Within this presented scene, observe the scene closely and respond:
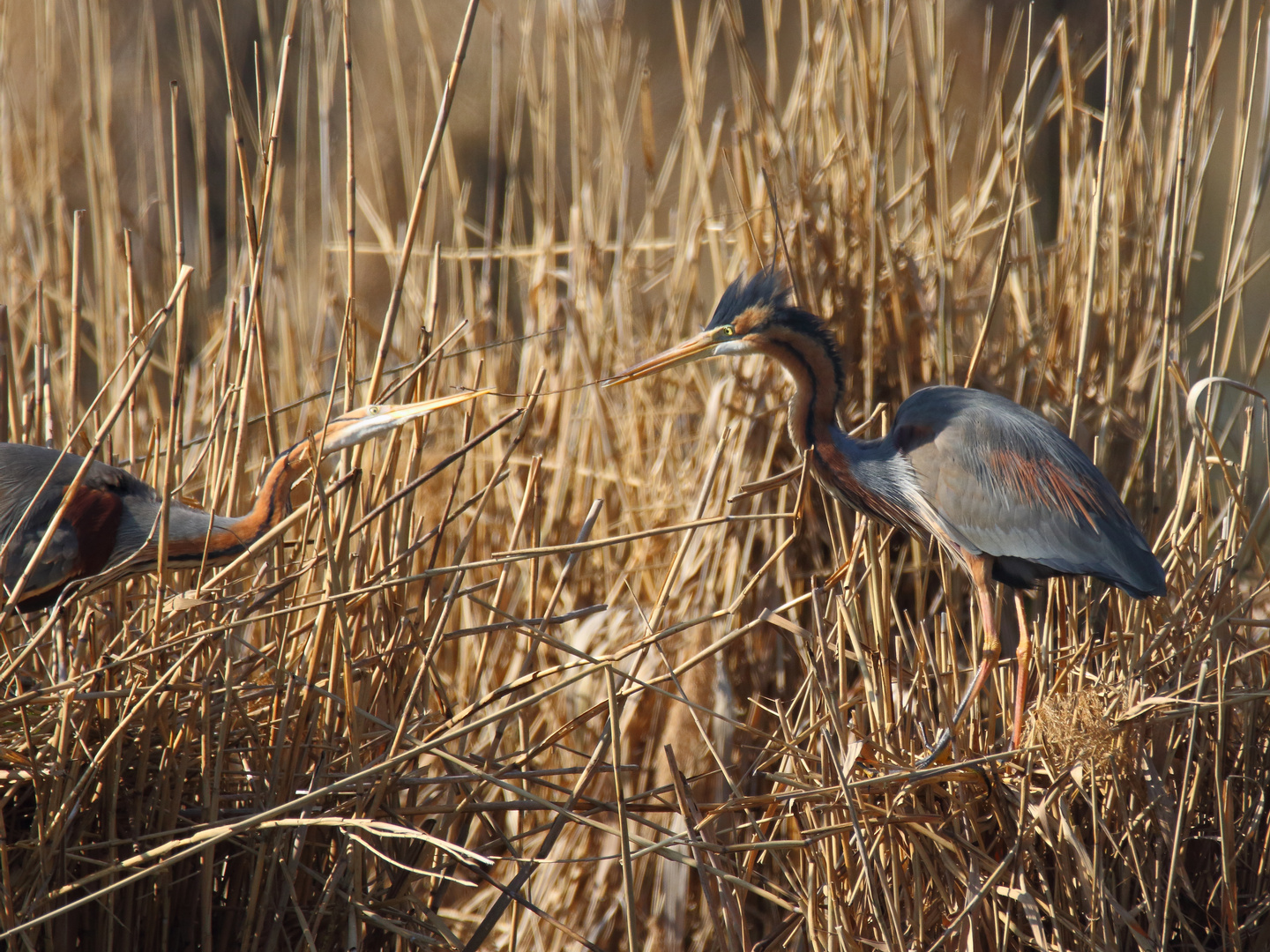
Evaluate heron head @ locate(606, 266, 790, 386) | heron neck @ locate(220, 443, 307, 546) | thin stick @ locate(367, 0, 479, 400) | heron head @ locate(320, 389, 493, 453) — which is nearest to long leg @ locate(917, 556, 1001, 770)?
heron head @ locate(606, 266, 790, 386)

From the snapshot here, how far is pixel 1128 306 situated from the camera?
2484 mm

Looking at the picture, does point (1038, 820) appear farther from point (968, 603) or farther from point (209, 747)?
point (209, 747)

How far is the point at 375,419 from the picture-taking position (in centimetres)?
177

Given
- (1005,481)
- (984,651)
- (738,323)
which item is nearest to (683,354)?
(738,323)

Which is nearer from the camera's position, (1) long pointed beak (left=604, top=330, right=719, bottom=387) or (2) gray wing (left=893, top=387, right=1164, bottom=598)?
(2) gray wing (left=893, top=387, right=1164, bottom=598)

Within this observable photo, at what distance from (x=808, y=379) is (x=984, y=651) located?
58 centimetres

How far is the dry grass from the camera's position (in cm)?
156

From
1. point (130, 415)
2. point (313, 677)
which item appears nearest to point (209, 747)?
point (313, 677)

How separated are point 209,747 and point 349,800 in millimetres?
193

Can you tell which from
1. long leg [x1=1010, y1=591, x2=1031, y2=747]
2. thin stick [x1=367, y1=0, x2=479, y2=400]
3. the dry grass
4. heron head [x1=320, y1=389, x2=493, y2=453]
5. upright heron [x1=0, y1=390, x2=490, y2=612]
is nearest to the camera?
thin stick [x1=367, y1=0, x2=479, y2=400]

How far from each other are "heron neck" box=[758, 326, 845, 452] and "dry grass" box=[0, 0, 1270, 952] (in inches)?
7.2

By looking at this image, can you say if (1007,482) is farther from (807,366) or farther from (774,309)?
(774,309)

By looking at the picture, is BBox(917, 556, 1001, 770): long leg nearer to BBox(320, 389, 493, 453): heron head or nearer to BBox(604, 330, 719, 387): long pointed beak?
BBox(604, 330, 719, 387): long pointed beak

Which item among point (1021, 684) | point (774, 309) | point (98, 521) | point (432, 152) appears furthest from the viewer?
point (774, 309)
